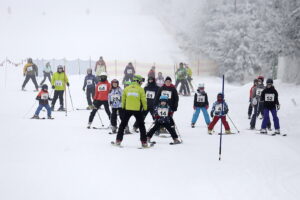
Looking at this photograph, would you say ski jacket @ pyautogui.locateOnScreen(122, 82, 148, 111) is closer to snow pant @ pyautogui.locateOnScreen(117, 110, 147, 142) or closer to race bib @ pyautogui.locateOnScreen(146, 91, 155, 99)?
snow pant @ pyautogui.locateOnScreen(117, 110, 147, 142)

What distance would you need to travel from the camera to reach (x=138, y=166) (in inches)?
324

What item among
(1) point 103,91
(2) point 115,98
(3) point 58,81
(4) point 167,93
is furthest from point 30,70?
(4) point 167,93

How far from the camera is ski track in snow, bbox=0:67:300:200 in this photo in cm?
662

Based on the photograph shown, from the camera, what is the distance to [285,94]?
21.0m

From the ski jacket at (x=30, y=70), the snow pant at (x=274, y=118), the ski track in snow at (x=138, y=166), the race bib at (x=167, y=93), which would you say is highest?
the ski jacket at (x=30, y=70)

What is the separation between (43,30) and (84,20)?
1132cm

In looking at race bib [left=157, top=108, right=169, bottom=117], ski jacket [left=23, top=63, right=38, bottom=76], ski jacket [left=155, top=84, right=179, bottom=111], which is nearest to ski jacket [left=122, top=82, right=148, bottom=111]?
race bib [left=157, top=108, right=169, bottom=117]

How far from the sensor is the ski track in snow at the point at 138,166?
6621 millimetres

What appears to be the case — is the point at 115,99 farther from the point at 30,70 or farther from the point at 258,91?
the point at 30,70

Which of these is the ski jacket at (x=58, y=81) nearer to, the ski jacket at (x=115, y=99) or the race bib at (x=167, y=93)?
the ski jacket at (x=115, y=99)

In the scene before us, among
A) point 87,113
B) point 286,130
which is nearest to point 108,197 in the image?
point 286,130

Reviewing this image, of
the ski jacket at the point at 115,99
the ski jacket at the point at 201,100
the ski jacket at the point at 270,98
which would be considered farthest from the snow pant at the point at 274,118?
the ski jacket at the point at 115,99

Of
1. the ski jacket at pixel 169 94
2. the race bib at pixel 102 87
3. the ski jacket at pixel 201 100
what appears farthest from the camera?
the ski jacket at pixel 201 100

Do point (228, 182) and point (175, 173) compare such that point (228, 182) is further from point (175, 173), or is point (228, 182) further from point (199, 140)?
point (199, 140)
